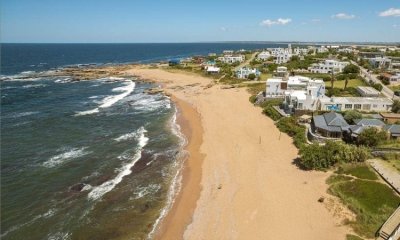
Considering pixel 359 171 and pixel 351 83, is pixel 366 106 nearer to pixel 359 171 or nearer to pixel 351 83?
pixel 359 171

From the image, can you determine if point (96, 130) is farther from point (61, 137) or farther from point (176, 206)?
point (176, 206)

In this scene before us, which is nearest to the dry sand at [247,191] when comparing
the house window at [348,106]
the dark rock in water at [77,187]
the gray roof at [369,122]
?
the gray roof at [369,122]

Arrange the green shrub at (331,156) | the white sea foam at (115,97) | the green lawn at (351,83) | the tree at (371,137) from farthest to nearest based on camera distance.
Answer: the green lawn at (351,83) → the white sea foam at (115,97) → the tree at (371,137) → the green shrub at (331,156)

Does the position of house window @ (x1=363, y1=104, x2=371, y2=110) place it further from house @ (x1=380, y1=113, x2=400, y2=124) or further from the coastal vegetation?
the coastal vegetation

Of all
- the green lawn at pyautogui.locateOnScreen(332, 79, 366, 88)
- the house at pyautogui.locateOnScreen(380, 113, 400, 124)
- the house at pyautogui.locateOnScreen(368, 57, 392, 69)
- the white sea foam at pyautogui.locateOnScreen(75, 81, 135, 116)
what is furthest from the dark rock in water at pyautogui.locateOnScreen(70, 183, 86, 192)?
the house at pyautogui.locateOnScreen(368, 57, 392, 69)

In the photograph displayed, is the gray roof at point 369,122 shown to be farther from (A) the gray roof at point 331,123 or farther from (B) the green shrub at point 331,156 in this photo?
(B) the green shrub at point 331,156

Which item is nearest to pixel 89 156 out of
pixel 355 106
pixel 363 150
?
pixel 363 150

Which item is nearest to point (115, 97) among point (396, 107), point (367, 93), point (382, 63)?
point (367, 93)
